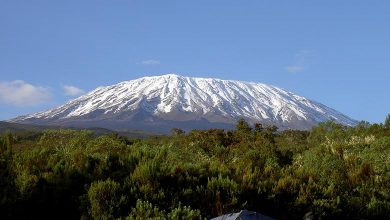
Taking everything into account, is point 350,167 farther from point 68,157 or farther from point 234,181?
point 68,157

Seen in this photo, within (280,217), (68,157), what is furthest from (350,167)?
(68,157)

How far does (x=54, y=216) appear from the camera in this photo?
10.2 metres

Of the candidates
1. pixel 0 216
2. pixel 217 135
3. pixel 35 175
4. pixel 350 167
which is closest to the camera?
pixel 0 216

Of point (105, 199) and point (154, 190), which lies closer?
point (105, 199)

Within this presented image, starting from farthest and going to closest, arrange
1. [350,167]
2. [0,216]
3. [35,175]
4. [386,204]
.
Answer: [350,167]
[386,204]
[35,175]
[0,216]

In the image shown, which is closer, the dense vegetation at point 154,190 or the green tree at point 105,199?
the green tree at point 105,199

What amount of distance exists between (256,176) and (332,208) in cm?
192

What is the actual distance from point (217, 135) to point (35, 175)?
1884 centimetres

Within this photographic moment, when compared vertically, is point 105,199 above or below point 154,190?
below

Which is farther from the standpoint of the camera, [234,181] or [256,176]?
[256,176]

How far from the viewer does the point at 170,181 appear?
11.1 metres

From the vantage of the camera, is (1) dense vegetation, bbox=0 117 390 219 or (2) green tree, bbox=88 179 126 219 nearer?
(2) green tree, bbox=88 179 126 219

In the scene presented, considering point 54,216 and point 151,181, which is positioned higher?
point 151,181

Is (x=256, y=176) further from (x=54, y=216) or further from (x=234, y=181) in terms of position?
(x=54, y=216)
